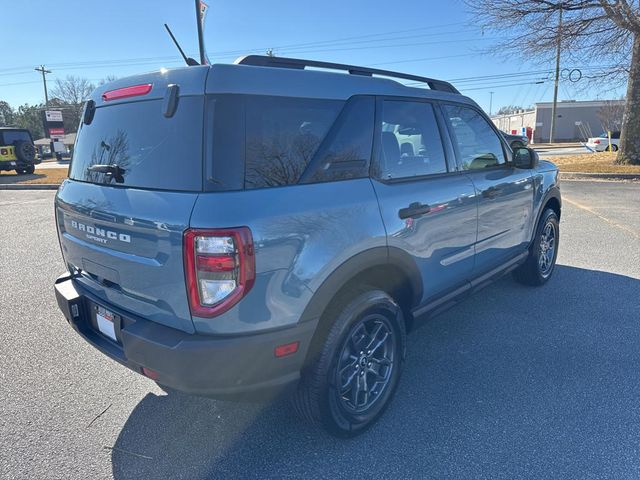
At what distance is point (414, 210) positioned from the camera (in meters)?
2.57

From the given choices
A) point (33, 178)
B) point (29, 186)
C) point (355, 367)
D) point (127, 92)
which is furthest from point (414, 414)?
point (33, 178)

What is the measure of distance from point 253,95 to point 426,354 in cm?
235

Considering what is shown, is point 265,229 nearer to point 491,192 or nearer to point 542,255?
point 491,192

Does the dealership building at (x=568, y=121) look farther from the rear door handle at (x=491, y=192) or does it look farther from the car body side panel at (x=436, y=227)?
the car body side panel at (x=436, y=227)

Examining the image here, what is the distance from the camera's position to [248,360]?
187 centimetres

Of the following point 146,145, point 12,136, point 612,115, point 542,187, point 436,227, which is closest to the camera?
point 146,145

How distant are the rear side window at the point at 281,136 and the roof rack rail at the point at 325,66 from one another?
1.06 ft

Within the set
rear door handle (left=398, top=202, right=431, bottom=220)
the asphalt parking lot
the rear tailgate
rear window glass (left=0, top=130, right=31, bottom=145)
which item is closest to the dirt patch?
rear window glass (left=0, top=130, right=31, bottom=145)

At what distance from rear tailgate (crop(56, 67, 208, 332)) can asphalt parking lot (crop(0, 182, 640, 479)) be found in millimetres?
823

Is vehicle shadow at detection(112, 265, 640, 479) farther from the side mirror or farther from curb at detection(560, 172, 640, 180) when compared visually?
curb at detection(560, 172, 640, 180)

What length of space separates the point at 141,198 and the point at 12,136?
23.5 meters

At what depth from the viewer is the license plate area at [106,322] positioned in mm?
2225

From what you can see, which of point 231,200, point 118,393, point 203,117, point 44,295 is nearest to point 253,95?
point 203,117

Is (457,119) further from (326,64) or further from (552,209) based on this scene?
(552,209)
